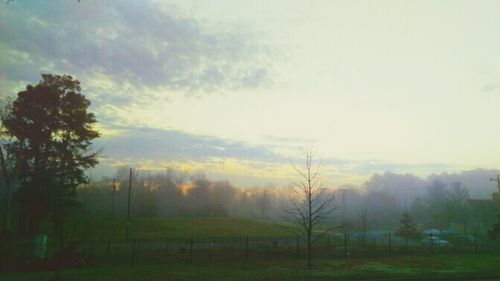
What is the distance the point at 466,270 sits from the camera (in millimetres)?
24094

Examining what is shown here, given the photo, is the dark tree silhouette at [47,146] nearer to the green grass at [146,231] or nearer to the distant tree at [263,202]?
the green grass at [146,231]

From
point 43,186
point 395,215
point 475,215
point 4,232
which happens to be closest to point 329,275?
point 4,232

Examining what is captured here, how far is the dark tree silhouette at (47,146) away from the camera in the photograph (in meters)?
43.5

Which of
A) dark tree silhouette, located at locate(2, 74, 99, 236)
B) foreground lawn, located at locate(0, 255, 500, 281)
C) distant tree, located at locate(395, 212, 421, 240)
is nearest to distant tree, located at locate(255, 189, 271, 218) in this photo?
distant tree, located at locate(395, 212, 421, 240)

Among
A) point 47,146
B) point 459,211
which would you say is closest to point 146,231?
point 47,146

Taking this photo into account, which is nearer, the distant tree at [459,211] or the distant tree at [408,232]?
the distant tree at [408,232]

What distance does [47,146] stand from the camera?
44.8 m

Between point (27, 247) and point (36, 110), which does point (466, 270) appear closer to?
point (27, 247)

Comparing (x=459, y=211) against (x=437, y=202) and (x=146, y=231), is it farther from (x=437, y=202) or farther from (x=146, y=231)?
(x=146, y=231)

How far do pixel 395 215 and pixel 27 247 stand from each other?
114482 millimetres

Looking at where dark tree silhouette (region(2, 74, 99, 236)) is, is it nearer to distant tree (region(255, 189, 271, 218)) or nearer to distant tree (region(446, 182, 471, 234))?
distant tree (region(446, 182, 471, 234))

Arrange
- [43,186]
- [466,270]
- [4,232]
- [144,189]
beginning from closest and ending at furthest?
1. [466,270]
2. [4,232]
3. [43,186]
4. [144,189]

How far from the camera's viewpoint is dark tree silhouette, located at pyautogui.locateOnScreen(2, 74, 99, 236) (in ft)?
143

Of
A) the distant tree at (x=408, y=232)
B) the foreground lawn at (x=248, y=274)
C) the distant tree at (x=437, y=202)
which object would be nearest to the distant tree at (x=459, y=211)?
the distant tree at (x=437, y=202)
